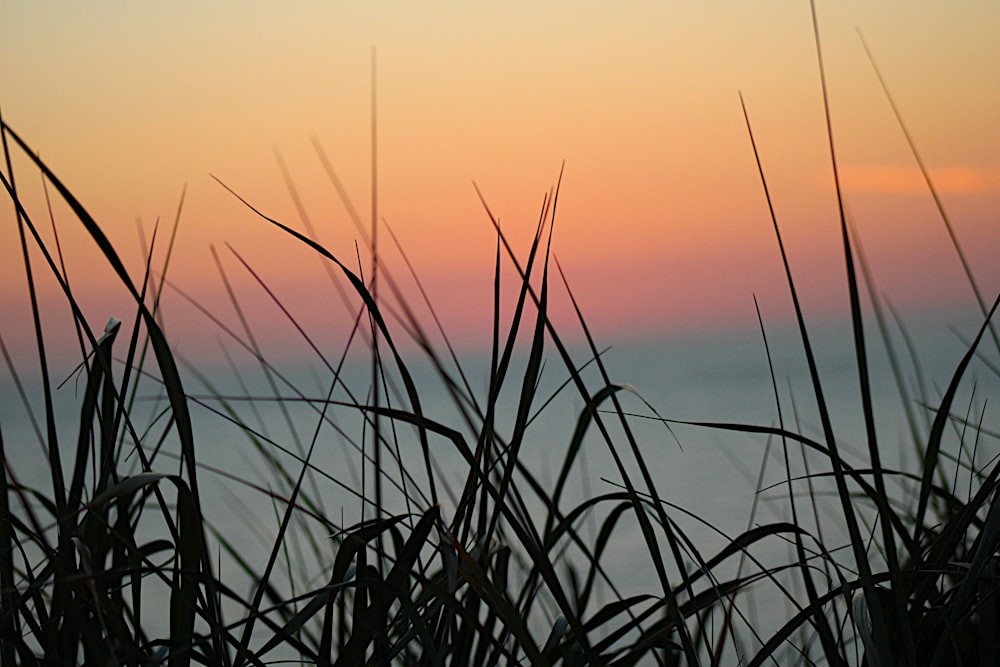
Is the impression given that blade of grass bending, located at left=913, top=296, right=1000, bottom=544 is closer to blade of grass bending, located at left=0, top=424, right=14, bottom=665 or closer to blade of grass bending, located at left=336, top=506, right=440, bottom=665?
blade of grass bending, located at left=336, top=506, right=440, bottom=665

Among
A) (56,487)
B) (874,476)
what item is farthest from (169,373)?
(874,476)

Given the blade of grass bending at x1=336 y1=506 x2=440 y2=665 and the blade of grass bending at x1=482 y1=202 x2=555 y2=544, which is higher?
the blade of grass bending at x1=482 y1=202 x2=555 y2=544

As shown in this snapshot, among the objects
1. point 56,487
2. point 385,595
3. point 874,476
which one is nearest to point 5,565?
point 56,487

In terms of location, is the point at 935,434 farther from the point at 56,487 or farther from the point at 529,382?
the point at 56,487

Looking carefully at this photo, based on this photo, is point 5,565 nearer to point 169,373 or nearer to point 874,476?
point 169,373

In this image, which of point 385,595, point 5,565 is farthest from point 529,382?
point 5,565

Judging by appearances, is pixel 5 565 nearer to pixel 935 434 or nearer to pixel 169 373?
pixel 169 373

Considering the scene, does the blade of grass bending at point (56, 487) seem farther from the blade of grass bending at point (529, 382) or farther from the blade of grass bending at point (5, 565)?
the blade of grass bending at point (529, 382)

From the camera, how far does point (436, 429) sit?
362 millimetres

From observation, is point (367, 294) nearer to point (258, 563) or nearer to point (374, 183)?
point (374, 183)

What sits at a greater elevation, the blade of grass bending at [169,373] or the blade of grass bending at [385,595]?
the blade of grass bending at [169,373]

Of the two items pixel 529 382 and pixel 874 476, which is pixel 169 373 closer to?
pixel 529 382

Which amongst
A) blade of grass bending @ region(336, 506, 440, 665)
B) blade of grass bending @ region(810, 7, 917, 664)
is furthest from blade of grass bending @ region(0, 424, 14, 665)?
blade of grass bending @ region(810, 7, 917, 664)

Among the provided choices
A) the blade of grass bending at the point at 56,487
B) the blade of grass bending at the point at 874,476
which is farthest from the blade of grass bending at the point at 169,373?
Answer: the blade of grass bending at the point at 874,476
